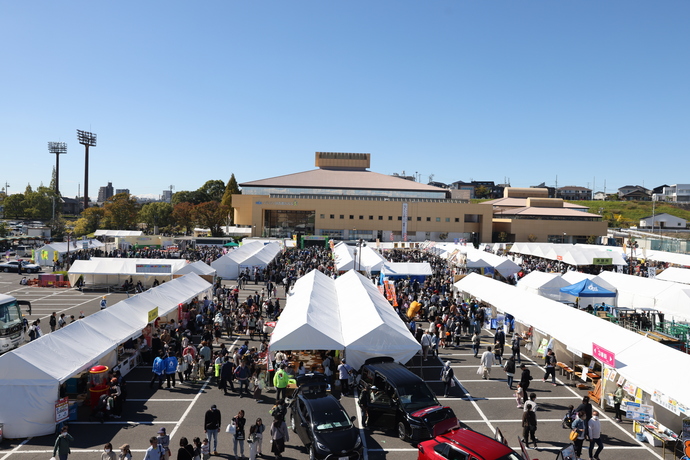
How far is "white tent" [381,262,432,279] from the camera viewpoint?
25281mm

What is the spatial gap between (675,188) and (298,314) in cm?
14614

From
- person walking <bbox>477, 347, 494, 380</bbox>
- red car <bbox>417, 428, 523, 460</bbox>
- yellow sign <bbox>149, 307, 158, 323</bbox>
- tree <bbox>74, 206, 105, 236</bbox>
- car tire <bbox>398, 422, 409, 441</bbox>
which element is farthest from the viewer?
tree <bbox>74, 206, 105, 236</bbox>

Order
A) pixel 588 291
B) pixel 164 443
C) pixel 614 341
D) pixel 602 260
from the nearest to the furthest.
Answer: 1. pixel 164 443
2. pixel 614 341
3. pixel 588 291
4. pixel 602 260

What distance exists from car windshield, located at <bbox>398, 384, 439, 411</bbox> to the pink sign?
445 cm

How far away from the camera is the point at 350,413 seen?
9.95 meters

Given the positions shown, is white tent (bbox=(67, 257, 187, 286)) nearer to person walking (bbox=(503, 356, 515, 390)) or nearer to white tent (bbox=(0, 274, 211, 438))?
white tent (bbox=(0, 274, 211, 438))

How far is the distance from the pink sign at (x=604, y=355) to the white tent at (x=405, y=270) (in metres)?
14.7

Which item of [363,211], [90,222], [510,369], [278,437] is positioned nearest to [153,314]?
[278,437]

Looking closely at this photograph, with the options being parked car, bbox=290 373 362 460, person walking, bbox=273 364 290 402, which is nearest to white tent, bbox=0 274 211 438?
person walking, bbox=273 364 290 402

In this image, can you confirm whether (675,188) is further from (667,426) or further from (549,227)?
(667,426)

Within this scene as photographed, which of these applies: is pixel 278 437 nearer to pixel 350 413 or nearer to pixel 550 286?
pixel 350 413

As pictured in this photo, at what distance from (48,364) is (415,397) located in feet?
25.8

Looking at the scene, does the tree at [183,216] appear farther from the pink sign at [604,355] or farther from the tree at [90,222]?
the pink sign at [604,355]

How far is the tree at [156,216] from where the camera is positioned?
71.2 metres
